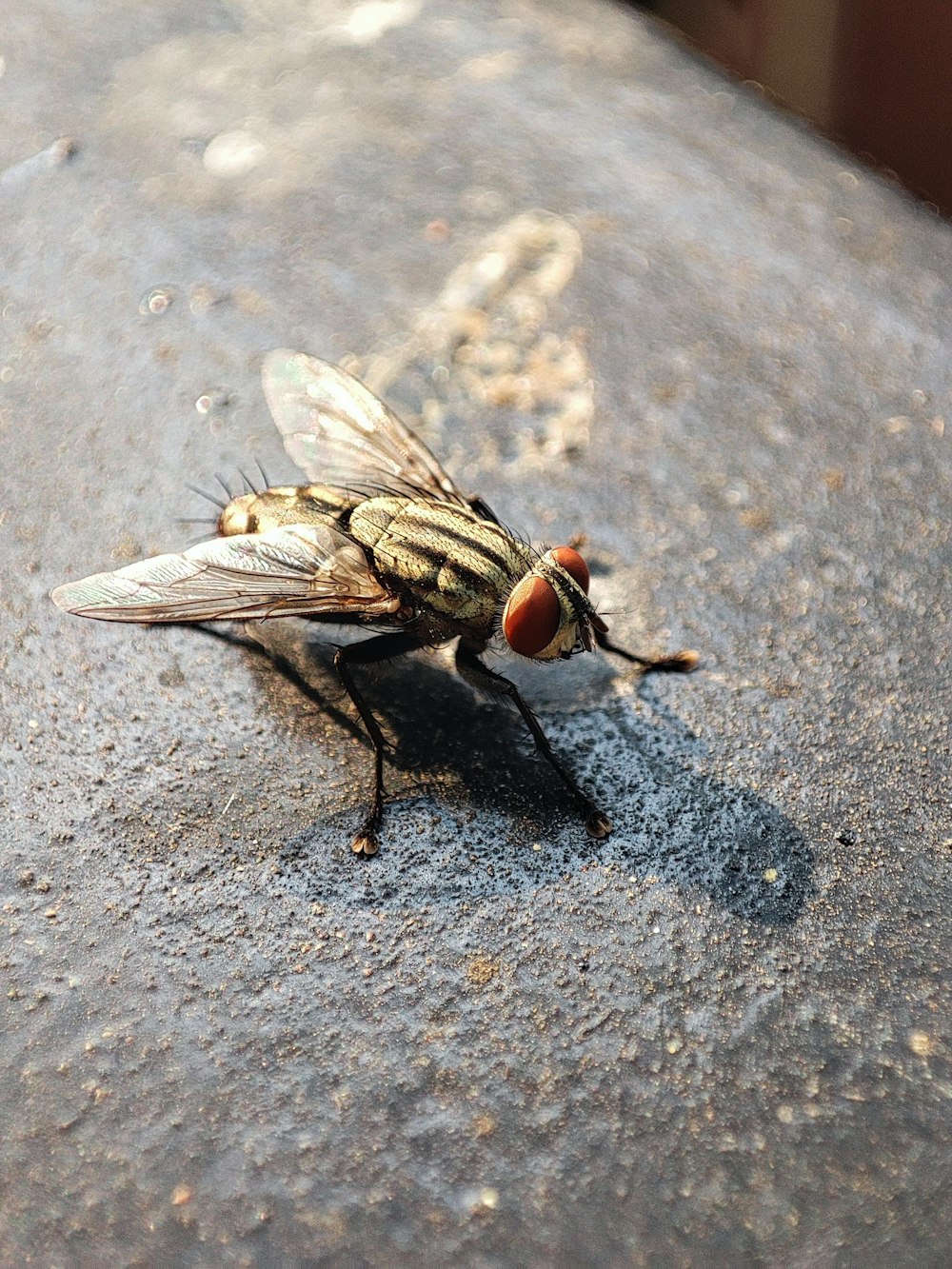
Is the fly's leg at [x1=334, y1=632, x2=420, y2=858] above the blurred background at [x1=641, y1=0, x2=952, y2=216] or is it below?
below

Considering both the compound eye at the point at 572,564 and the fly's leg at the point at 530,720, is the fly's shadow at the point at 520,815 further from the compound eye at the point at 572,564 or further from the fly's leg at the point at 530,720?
the compound eye at the point at 572,564

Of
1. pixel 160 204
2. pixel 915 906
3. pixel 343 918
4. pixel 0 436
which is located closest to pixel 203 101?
pixel 160 204

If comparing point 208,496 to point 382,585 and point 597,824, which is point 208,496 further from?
point 597,824

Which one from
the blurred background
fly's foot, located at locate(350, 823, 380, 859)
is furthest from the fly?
the blurred background

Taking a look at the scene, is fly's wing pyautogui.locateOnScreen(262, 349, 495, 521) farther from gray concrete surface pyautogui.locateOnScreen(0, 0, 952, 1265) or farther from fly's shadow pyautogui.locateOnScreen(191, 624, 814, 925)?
fly's shadow pyautogui.locateOnScreen(191, 624, 814, 925)

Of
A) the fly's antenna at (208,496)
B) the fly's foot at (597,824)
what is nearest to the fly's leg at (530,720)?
the fly's foot at (597,824)
